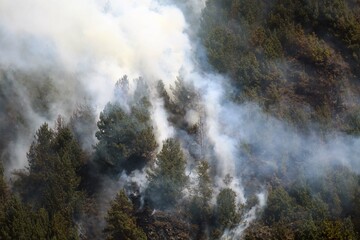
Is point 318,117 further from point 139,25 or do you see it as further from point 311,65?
point 139,25

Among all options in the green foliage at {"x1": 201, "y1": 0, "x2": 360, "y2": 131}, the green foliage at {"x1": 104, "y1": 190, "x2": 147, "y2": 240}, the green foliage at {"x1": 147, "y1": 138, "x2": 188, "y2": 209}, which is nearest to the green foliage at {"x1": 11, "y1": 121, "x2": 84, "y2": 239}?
the green foliage at {"x1": 104, "y1": 190, "x2": 147, "y2": 240}

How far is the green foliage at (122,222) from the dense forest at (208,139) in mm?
94

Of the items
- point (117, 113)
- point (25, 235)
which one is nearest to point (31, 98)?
point (117, 113)

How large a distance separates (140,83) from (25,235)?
13586 millimetres

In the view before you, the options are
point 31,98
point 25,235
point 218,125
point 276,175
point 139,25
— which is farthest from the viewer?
point 139,25

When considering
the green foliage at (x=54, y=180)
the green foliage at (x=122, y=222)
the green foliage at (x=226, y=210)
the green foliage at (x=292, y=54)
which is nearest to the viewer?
the green foliage at (x=122, y=222)

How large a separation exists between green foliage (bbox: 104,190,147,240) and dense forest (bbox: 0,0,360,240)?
0.31 feet

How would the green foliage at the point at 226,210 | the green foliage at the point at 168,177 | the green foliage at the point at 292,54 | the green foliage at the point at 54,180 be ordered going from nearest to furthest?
the green foliage at the point at 226,210
the green foliage at the point at 54,180
the green foliage at the point at 168,177
the green foliage at the point at 292,54

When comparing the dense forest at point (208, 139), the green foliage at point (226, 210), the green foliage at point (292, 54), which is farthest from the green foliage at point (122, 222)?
the green foliage at point (292, 54)

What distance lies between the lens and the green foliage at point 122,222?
29.2 metres

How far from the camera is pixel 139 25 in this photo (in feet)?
136

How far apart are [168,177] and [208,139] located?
5358 mm

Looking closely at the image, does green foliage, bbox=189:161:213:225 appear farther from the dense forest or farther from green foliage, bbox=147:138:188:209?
green foliage, bbox=147:138:188:209

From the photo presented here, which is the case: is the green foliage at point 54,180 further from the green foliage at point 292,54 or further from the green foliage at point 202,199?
the green foliage at point 292,54
